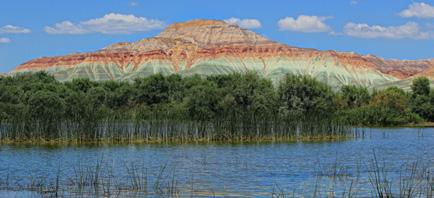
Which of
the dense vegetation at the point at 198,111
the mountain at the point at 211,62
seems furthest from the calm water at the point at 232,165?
the mountain at the point at 211,62

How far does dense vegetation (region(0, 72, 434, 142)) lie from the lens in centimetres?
3269

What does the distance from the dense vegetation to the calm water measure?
1.59m

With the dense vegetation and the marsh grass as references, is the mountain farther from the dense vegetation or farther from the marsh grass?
the marsh grass

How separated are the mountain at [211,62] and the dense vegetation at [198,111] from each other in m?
71.5

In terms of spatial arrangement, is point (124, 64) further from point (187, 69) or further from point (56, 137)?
point (56, 137)

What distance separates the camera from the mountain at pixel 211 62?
157250mm

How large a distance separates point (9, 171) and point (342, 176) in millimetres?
9744

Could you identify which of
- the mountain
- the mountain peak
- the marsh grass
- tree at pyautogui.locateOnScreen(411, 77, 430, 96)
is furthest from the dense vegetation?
the mountain peak

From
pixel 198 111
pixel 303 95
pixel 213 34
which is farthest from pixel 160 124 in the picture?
pixel 213 34

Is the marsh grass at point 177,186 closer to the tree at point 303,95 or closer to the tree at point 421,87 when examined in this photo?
the tree at point 303,95

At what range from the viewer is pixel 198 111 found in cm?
4628

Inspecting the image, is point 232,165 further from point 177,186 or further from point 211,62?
point 211,62

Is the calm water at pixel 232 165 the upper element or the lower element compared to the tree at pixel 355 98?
lower

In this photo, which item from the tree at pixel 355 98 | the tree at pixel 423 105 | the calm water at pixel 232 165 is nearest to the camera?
the calm water at pixel 232 165
